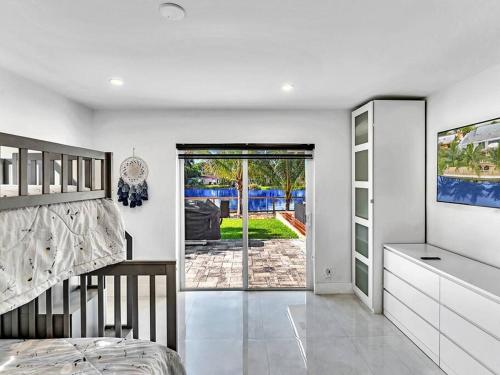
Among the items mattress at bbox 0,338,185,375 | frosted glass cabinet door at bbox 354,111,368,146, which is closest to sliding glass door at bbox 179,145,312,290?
frosted glass cabinet door at bbox 354,111,368,146

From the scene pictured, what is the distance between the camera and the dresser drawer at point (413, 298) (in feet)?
8.93

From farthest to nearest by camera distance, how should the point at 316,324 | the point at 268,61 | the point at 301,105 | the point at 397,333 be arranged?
the point at 301,105, the point at 316,324, the point at 397,333, the point at 268,61

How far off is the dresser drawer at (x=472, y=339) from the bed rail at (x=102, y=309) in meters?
2.01

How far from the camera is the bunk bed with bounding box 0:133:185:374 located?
5.29 feet

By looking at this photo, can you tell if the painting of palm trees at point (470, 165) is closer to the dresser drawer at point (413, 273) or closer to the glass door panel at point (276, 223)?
the dresser drawer at point (413, 273)

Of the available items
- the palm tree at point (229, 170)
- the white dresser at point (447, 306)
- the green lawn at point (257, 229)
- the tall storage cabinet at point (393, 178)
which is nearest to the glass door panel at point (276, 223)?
the green lawn at point (257, 229)

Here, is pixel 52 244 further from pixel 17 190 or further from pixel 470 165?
pixel 470 165

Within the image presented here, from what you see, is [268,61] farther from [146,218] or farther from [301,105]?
[146,218]

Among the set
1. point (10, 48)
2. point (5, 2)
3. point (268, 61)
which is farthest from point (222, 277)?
point (5, 2)

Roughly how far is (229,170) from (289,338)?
2.28 m

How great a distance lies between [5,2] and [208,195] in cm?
313

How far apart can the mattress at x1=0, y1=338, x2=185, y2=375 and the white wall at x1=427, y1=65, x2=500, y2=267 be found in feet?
8.64

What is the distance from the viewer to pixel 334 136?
4.41 m

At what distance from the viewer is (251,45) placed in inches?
92.4
